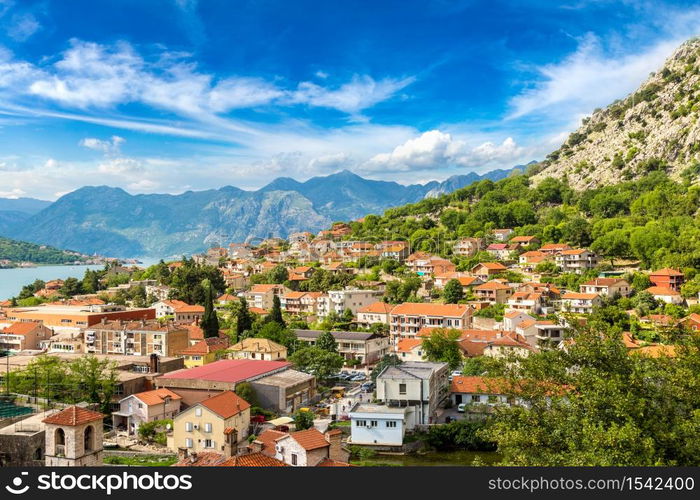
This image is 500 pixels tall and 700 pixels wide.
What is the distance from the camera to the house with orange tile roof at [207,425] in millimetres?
15749

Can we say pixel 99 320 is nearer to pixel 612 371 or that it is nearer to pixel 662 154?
pixel 612 371

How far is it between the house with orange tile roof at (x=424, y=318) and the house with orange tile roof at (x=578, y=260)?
362 inches

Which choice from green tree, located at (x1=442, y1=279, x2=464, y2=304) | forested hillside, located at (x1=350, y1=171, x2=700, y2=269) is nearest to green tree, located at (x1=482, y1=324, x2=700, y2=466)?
green tree, located at (x1=442, y1=279, x2=464, y2=304)

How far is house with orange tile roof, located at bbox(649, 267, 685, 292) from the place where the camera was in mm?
28480

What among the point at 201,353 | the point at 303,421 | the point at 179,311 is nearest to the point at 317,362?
the point at 201,353

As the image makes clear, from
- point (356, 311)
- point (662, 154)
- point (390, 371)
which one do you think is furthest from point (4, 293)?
point (662, 154)

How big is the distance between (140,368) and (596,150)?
53905 millimetres

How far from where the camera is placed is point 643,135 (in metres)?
58.0

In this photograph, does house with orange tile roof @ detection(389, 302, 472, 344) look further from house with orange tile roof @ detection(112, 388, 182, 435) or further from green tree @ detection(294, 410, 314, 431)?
house with orange tile roof @ detection(112, 388, 182, 435)

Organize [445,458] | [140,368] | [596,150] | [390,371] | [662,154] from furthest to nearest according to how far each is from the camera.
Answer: [596,150] < [662,154] < [140,368] < [390,371] < [445,458]

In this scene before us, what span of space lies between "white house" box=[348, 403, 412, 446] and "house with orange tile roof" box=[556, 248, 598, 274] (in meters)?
22.0

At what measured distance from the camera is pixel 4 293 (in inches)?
2773

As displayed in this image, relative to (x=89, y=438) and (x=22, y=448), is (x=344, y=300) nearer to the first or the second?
(x=22, y=448)

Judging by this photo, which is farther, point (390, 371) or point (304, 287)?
point (304, 287)
